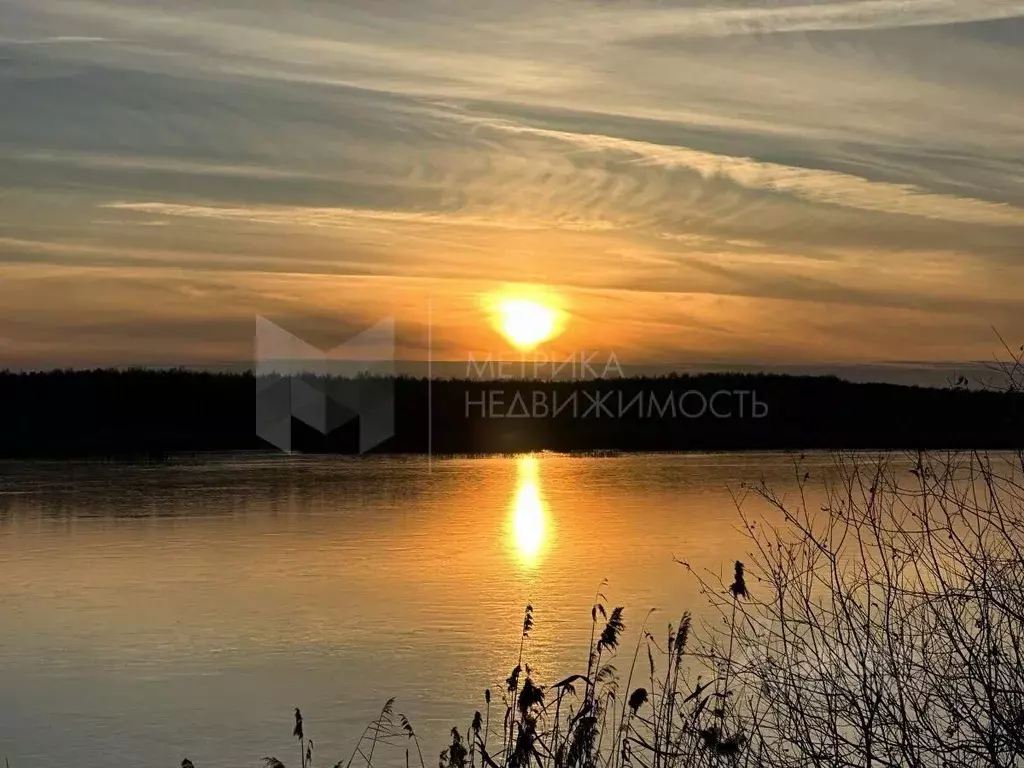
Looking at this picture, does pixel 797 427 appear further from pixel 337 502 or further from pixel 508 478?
pixel 337 502

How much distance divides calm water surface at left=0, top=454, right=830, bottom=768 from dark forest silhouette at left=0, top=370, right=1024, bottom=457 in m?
13.0

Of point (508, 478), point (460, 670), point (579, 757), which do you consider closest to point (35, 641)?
point (460, 670)

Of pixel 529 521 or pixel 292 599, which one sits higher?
pixel 529 521

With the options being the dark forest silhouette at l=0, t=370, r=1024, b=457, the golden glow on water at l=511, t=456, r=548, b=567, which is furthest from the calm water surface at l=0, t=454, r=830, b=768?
the dark forest silhouette at l=0, t=370, r=1024, b=457

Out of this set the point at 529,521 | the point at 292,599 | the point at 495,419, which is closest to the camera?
the point at 292,599

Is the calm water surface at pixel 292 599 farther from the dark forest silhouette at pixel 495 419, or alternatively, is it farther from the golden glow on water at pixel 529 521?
the dark forest silhouette at pixel 495 419

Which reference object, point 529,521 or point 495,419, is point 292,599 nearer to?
point 529,521

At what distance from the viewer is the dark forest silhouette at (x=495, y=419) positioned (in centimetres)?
3173

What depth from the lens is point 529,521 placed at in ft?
46.7

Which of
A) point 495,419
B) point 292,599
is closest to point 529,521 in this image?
point 292,599

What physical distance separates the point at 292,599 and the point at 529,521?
526 centimetres

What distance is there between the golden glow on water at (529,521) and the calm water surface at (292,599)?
60 mm

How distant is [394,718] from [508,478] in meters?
14.4

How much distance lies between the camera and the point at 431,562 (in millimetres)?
11039
